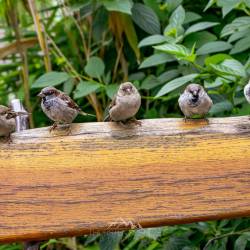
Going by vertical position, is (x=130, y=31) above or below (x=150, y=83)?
above

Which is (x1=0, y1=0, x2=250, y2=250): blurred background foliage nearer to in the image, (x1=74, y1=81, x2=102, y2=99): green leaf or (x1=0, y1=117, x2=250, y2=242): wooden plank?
(x1=74, y1=81, x2=102, y2=99): green leaf

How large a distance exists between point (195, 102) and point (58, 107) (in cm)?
45

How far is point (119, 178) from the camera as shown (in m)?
1.94

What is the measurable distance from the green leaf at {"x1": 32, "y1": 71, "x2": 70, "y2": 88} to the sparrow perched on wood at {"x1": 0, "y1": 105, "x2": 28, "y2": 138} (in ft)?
Answer: 1.96

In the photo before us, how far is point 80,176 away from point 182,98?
52cm

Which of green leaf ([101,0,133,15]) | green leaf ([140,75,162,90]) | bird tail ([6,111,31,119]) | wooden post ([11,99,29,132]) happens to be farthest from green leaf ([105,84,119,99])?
bird tail ([6,111,31,119])

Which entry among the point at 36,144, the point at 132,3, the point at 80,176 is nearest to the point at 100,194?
the point at 80,176

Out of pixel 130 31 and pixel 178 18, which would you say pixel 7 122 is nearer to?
pixel 178 18

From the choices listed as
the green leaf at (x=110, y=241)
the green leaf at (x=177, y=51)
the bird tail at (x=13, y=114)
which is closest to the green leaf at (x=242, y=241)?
the green leaf at (x=110, y=241)

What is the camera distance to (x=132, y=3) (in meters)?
2.85

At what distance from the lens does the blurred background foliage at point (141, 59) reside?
245 cm

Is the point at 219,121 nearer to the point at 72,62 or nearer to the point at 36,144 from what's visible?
the point at 36,144

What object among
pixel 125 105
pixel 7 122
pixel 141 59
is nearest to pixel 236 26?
pixel 125 105

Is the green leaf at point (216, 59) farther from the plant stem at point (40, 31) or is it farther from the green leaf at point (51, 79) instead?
the plant stem at point (40, 31)
